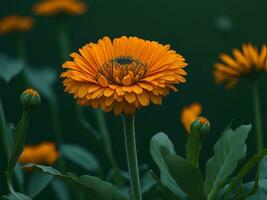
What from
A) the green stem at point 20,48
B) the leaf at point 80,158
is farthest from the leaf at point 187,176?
the green stem at point 20,48

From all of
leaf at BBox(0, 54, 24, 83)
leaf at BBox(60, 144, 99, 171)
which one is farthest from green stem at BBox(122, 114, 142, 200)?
leaf at BBox(60, 144, 99, 171)

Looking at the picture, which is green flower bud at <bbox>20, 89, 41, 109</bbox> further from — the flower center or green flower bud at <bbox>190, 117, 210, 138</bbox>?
green flower bud at <bbox>190, 117, 210, 138</bbox>

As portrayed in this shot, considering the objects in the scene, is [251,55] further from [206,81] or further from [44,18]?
[44,18]

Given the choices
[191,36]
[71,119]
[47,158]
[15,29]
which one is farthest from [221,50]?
[47,158]

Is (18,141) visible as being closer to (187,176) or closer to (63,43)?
(187,176)

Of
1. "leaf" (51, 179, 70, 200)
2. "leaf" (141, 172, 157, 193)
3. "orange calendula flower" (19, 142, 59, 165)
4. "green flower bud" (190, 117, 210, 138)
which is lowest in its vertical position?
"leaf" (51, 179, 70, 200)
